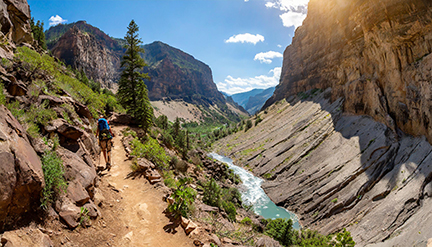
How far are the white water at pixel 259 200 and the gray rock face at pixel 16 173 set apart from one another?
2385 centimetres

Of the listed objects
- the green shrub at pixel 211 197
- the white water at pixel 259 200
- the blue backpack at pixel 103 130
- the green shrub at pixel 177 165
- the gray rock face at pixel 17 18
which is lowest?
the white water at pixel 259 200

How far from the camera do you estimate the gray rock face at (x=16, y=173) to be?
3.55 metres

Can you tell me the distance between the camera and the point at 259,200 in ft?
91.7

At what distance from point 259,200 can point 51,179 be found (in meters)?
27.4

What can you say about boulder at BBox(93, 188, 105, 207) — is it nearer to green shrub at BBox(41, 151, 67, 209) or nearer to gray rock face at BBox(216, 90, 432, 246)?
green shrub at BBox(41, 151, 67, 209)

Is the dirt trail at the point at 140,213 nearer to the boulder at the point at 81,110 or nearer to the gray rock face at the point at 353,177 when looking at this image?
the boulder at the point at 81,110

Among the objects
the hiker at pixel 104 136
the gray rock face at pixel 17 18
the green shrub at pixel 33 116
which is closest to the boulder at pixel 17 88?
the green shrub at pixel 33 116

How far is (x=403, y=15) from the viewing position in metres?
20.7

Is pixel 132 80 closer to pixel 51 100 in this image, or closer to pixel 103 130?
pixel 103 130

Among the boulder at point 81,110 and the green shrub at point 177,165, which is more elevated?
the boulder at point 81,110

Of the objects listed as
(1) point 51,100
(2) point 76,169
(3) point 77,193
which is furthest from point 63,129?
(3) point 77,193

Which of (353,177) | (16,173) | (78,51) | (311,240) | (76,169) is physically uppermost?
(78,51)

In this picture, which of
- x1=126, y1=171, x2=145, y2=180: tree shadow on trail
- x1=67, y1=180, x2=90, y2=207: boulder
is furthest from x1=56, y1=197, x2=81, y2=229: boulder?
x1=126, y1=171, x2=145, y2=180: tree shadow on trail

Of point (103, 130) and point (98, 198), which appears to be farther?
point (103, 130)
